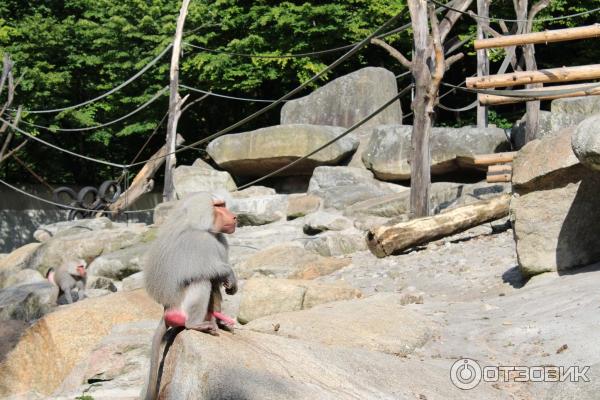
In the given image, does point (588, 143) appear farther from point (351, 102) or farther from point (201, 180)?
point (351, 102)

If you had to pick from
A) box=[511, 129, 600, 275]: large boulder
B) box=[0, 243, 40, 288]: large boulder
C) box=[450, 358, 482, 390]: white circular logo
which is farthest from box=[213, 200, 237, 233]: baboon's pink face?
box=[0, 243, 40, 288]: large boulder

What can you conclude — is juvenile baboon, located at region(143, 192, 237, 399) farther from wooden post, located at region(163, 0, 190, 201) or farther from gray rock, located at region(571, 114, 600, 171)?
wooden post, located at region(163, 0, 190, 201)

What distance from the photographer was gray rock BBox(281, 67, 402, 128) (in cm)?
1925

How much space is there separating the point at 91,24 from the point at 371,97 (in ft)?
29.2

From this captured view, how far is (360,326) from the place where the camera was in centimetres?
634

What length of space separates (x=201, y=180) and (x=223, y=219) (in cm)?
1365

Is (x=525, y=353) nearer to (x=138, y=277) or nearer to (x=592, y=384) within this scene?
(x=592, y=384)

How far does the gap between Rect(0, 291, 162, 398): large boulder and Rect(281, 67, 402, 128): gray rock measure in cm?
1237

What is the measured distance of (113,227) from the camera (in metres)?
17.3

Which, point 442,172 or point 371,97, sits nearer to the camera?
point 442,172

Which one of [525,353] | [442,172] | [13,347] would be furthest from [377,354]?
[442,172]

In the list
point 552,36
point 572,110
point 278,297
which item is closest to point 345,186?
point 572,110

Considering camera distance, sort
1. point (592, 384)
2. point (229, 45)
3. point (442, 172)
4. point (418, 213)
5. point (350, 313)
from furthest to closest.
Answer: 1. point (229, 45)
2. point (442, 172)
3. point (418, 213)
4. point (350, 313)
5. point (592, 384)

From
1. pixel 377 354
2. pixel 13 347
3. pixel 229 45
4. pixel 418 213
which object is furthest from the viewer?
pixel 229 45
